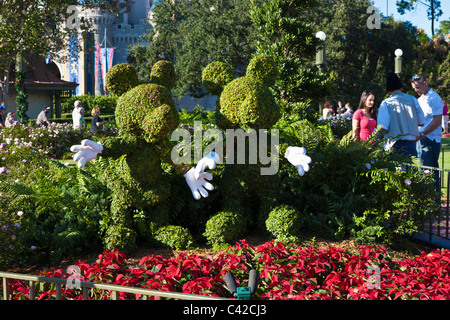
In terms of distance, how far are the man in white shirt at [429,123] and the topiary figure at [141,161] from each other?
3837 mm

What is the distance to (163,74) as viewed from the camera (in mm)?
4770

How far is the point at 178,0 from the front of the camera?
37.3m

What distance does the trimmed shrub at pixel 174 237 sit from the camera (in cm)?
449

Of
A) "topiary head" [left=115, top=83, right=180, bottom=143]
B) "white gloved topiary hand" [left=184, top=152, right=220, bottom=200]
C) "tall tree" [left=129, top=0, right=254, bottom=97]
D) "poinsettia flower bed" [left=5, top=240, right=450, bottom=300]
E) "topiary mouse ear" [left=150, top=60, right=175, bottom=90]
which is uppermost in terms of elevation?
"tall tree" [left=129, top=0, right=254, bottom=97]

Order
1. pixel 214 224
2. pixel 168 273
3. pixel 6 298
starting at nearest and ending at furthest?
pixel 6 298 < pixel 168 273 < pixel 214 224

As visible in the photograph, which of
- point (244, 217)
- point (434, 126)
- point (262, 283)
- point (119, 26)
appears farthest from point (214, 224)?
point (119, 26)

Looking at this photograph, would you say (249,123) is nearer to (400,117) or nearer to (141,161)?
(141,161)

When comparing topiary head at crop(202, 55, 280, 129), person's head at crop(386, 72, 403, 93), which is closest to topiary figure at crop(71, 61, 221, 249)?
topiary head at crop(202, 55, 280, 129)

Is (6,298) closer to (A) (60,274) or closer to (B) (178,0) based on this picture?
(A) (60,274)

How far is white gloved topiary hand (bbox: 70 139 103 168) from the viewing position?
12.9 ft

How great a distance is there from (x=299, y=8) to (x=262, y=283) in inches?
346

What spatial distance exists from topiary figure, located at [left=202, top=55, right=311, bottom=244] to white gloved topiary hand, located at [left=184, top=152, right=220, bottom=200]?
448 mm

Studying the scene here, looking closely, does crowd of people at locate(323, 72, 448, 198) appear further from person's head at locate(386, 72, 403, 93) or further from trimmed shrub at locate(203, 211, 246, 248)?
trimmed shrub at locate(203, 211, 246, 248)

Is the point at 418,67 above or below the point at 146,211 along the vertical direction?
above
